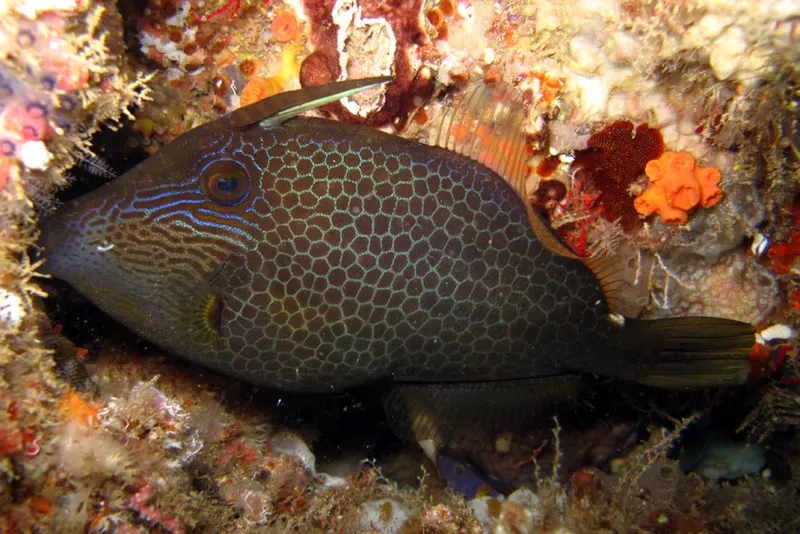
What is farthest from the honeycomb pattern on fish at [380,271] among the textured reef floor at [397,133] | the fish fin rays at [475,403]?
the textured reef floor at [397,133]

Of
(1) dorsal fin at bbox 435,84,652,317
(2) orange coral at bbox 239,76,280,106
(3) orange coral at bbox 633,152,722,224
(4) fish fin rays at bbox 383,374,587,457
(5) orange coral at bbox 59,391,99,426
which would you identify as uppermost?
(2) orange coral at bbox 239,76,280,106

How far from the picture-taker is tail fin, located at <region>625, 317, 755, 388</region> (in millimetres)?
3006

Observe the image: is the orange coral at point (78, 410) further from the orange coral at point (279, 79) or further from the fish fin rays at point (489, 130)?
the fish fin rays at point (489, 130)

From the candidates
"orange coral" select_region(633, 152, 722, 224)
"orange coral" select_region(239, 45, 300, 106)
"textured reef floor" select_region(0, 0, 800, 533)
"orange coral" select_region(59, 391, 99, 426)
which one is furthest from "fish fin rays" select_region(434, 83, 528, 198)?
"orange coral" select_region(59, 391, 99, 426)

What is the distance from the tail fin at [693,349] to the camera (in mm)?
3006

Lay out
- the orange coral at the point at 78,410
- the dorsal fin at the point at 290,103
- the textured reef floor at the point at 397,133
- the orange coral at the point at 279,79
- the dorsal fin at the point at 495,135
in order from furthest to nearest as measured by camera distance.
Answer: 1. the orange coral at the point at 279,79
2. the dorsal fin at the point at 495,135
3. the dorsal fin at the point at 290,103
4. the orange coral at the point at 78,410
5. the textured reef floor at the point at 397,133

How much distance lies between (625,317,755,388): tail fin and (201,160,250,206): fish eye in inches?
99.8

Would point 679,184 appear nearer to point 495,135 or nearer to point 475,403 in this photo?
point 495,135

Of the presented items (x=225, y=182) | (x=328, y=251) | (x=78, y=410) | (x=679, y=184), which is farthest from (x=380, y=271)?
(x=679, y=184)

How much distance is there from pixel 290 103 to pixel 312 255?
82 centimetres

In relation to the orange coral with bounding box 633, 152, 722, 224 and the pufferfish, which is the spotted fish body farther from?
the orange coral with bounding box 633, 152, 722, 224

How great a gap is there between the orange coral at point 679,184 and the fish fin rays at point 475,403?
4.34 ft

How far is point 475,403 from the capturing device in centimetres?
322

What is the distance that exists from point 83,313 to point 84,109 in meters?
1.67
